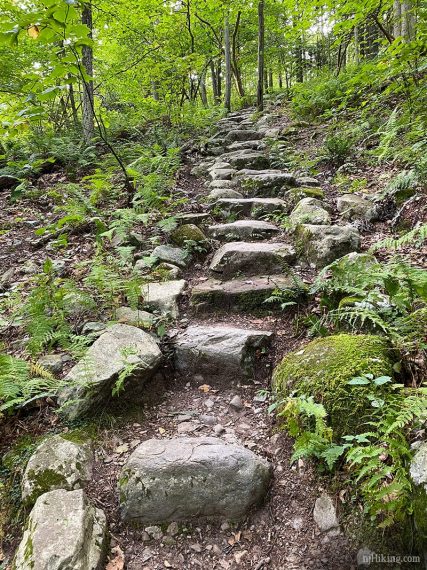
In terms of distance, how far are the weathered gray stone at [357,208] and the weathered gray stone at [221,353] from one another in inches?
98.5

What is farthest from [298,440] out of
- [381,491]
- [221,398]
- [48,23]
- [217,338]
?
[48,23]

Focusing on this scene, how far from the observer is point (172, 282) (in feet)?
14.8

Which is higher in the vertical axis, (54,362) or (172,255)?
(172,255)

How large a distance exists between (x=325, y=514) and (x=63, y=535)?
1.43 meters

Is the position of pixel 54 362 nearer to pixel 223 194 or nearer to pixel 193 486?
pixel 193 486

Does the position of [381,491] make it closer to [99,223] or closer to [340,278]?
[340,278]

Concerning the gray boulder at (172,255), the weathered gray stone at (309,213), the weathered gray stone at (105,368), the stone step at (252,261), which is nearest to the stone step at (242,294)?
the stone step at (252,261)

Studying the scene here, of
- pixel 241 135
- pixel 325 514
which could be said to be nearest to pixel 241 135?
pixel 241 135

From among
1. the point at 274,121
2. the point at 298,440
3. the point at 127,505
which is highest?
the point at 274,121

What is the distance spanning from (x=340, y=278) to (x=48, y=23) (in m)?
3.46

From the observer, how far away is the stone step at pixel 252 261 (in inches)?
176

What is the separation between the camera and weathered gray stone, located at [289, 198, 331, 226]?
197 inches

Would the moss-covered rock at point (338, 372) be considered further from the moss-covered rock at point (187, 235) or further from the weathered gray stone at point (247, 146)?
the weathered gray stone at point (247, 146)

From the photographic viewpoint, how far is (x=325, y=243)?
4254 millimetres
